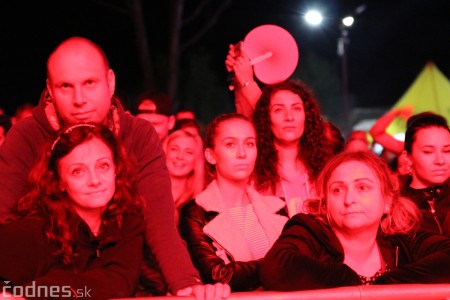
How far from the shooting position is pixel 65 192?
3250mm

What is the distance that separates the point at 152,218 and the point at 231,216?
859 mm

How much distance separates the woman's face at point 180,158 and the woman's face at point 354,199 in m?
1.86

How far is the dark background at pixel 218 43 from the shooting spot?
18.2 m

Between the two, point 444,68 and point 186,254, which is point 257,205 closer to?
point 186,254

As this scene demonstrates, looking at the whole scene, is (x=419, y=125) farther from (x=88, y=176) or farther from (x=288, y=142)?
(x=88, y=176)

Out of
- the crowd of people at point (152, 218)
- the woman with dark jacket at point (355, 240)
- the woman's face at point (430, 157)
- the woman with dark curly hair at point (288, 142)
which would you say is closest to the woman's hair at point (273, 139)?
the woman with dark curly hair at point (288, 142)

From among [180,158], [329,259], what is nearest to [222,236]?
[329,259]

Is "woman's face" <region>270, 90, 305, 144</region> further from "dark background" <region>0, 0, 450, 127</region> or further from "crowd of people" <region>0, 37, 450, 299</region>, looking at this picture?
"dark background" <region>0, 0, 450, 127</region>

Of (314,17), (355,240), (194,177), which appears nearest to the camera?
(355,240)

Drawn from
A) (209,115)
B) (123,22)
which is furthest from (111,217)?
(209,115)

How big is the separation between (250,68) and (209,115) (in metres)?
16.8

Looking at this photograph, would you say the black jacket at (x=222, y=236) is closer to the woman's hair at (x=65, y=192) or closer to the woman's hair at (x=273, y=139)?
the woman's hair at (x=273, y=139)

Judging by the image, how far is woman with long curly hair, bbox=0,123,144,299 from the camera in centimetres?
293

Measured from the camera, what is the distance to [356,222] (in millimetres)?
3328
